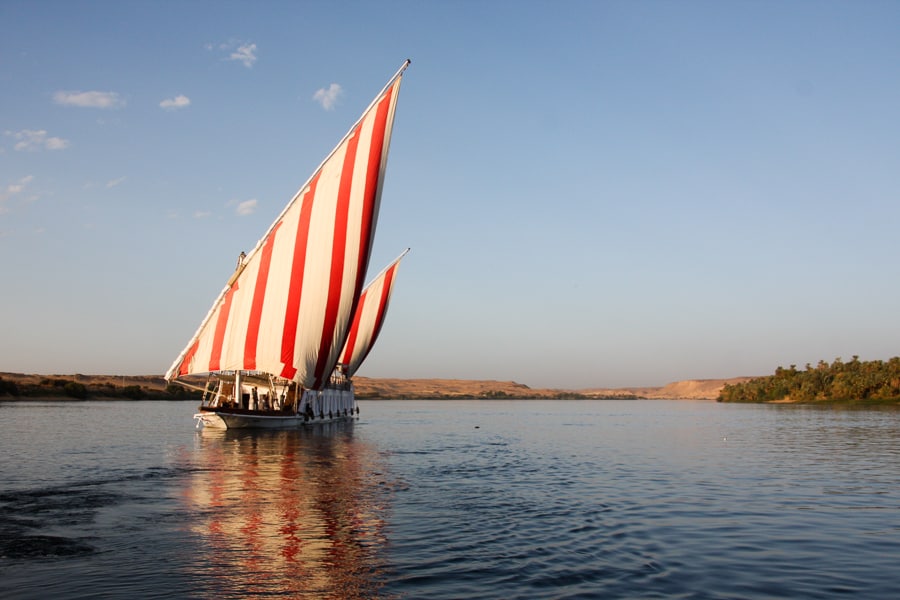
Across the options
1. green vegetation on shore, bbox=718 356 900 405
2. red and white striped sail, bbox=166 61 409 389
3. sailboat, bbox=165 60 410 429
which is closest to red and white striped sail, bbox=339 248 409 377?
sailboat, bbox=165 60 410 429

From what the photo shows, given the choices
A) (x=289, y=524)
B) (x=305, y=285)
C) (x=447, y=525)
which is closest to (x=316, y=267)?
(x=305, y=285)

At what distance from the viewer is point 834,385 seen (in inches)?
4476

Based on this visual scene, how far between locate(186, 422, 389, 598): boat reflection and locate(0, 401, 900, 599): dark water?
6cm

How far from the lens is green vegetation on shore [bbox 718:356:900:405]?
10312 cm

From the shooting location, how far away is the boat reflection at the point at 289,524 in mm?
10945

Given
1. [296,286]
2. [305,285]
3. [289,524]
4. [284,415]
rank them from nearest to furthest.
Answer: [289,524], [305,285], [296,286], [284,415]

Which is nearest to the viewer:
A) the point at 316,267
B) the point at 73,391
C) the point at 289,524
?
the point at 289,524

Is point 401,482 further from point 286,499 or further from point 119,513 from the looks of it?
point 119,513

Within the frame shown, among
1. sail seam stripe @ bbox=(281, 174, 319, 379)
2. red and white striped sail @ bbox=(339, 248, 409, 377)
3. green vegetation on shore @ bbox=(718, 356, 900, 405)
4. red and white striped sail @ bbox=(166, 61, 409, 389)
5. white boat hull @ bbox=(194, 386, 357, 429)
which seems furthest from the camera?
green vegetation on shore @ bbox=(718, 356, 900, 405)

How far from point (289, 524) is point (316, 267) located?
21191mm

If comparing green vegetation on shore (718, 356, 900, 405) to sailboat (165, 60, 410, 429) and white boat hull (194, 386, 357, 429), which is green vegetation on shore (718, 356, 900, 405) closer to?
white boat hull (194, 386, 357, 429)

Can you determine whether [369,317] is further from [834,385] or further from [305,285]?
[834,385]

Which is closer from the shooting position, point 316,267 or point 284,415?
point 316,267

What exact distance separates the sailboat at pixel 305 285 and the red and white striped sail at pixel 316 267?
5cm
